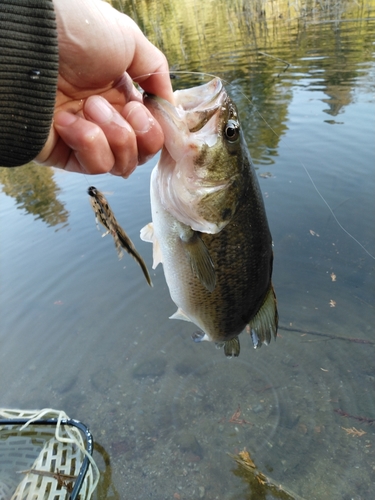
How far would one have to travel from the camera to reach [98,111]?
5.32ft

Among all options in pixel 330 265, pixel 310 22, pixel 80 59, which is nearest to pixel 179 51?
pixel 310 22

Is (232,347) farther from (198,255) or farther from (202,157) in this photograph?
(202,157)

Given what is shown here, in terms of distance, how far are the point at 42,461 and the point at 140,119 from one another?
2651 mm

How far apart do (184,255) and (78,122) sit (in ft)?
2.53

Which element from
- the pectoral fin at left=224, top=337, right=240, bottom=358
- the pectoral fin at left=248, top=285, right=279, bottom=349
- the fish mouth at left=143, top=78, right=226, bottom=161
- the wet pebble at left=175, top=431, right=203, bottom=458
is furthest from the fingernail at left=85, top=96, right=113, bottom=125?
the wet pebble at left=175, top=431, right=203, bottom=458

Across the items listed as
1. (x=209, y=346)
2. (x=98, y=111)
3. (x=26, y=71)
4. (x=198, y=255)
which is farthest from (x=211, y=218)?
(x=209, y=346)

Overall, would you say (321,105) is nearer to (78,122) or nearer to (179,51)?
(78,122)

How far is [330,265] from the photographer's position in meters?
4.83

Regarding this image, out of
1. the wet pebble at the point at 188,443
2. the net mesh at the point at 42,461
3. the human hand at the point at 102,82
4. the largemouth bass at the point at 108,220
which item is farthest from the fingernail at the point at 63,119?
the wet pebble at the point at 188,443

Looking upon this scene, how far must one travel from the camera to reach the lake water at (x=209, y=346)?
126 inches

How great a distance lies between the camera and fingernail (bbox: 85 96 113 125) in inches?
63.7

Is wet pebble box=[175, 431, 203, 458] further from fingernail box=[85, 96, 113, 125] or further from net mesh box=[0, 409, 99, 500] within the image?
fingernail box=[85, 96, 113, 125]

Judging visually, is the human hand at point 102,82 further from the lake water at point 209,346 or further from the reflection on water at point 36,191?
the reflection on water at point 36,191

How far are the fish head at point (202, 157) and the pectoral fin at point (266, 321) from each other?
62 centimetres
